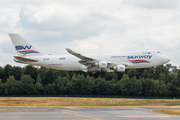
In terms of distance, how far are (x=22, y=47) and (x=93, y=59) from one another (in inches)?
662

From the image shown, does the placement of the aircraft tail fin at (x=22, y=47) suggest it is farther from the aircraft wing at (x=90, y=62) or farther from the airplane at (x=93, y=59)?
the aircraft wing at (x=90, y=62)

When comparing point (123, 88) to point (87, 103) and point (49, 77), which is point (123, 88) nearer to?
point (49, 77)

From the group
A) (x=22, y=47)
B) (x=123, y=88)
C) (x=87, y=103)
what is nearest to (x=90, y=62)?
(x=22, y=47)

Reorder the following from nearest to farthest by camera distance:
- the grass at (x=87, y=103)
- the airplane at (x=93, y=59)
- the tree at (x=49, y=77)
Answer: the airplane at (x=93, y=59)
the grass at (x=87, y=103)
the tree at (x=49, y=77)

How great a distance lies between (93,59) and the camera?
165 ft

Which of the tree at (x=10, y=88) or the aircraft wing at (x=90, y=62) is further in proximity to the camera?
the tree at (x=10, y=88)

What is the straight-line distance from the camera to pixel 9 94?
110812mm

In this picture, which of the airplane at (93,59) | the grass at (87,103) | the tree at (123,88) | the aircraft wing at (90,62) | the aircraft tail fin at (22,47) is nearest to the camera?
the airplane at (93,59)

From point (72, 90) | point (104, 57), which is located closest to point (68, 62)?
point (104, 57)

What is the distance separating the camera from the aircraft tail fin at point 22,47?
5628 cm

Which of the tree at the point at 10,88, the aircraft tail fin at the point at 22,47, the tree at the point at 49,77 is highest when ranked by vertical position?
the aircraft tail fin at the point at 22,47

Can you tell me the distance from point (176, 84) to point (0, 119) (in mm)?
101754

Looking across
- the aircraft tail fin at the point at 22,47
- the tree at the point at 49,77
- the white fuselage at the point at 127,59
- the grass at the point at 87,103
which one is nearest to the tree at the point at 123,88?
the grass at the point at 87,103

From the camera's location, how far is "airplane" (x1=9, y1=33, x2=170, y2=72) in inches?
1956
